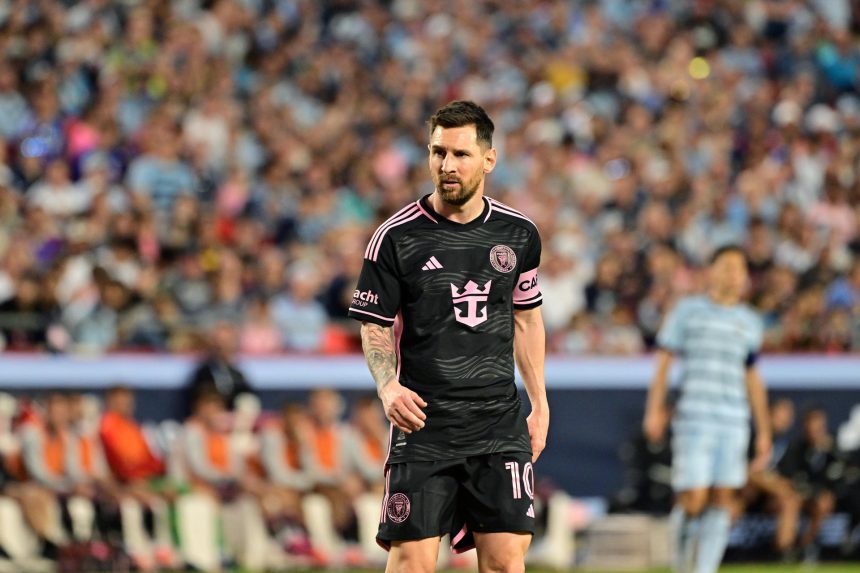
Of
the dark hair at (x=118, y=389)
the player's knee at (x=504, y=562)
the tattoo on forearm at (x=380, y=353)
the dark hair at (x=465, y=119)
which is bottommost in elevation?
the player's knee at (x=504, y=562)

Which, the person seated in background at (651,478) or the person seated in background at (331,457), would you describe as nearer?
the person seated in background at (331,457)

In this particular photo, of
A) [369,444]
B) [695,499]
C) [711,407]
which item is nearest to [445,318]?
[711,407]

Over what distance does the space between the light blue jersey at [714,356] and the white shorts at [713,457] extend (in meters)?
0.07

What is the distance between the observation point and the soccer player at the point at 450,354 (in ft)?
22.0

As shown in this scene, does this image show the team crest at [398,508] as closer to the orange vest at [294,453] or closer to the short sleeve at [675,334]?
the short sleeve at [675,334]

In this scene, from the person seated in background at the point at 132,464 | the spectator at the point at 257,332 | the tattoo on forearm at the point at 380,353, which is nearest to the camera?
the tattoo on forearm at the point at 380,353

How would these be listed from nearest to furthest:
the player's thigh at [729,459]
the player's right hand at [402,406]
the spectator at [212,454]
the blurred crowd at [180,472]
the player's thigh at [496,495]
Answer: the player's right hand at [402,406] → the player's thigh at [496,495] → the player's thigh at [729,459] → the blurred crowd at [180,472] → the spectator at [212,454]

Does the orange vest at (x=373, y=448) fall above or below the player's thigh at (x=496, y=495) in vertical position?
below

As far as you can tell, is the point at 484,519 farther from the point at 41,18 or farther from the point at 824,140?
the point at 824,140

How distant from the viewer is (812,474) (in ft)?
47.6

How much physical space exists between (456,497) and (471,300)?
0.87m

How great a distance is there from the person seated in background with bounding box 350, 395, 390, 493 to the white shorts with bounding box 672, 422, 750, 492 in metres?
3.54

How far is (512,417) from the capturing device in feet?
22.7

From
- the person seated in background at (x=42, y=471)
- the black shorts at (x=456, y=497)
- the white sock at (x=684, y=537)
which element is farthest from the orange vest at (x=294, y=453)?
the black shorts at (x=456, y=497)
